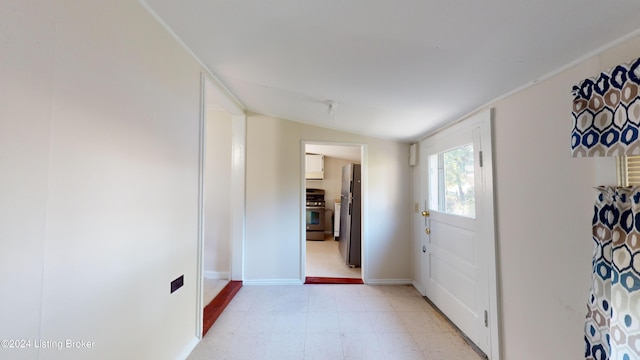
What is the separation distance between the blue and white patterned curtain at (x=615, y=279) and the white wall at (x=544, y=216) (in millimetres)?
172

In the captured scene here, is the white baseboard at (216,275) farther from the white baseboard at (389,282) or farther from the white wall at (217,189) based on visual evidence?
the white baseboard at (389,282)

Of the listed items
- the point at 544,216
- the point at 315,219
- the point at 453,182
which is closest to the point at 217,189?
the point at 453,182

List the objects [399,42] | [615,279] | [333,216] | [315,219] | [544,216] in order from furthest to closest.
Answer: [333,216], [315,219], [544,216], [399,42], [615,279]

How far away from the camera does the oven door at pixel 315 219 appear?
5738mm

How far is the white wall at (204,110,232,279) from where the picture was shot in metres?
3.20

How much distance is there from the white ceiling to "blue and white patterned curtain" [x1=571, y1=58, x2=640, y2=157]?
193 mm

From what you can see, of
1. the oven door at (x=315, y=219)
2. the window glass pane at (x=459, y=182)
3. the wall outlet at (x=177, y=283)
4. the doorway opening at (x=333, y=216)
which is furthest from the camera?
the oven door at (x=315, y=219)

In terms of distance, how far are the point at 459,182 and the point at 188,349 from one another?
8.52 feet

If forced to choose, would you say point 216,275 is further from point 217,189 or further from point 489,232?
point 489,232

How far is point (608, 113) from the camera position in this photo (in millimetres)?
930

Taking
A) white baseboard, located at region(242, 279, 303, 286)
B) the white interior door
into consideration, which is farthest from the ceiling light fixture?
white baseboard, located at region(242, 279, 303, 286)

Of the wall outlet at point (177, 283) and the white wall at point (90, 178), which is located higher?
the white wall at point (90, 178)

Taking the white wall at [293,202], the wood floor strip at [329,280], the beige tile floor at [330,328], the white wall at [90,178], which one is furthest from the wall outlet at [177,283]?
the wood floor strip at [329,280]

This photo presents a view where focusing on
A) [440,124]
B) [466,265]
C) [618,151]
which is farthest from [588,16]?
[466,265]
